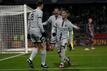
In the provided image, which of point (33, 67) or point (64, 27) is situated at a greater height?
point (64, 27)

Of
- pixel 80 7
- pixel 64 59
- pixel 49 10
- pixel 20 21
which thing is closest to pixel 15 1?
pixel 49 10

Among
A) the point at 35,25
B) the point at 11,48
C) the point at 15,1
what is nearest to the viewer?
the point at 35,25

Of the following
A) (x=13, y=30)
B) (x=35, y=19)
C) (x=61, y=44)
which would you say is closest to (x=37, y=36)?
(x=35, y=19)

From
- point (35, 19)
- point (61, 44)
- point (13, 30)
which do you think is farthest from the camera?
point (13, 30)

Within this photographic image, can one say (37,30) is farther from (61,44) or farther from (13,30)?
(13,30)

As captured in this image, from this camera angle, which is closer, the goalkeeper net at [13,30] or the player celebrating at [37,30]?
the player celebrating at [37,30]

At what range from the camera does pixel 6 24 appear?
25969 mm

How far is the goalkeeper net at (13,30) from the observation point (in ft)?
84.3

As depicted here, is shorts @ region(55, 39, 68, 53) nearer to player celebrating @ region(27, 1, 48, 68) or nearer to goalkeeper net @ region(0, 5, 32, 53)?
player celebrating @ region(27, 1, 48, 68)

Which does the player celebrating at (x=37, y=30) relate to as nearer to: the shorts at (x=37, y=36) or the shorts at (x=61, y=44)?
the shorts at (x=37, y=36)

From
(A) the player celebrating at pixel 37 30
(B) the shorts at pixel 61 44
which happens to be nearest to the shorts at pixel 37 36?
(A) the player celebrating at pixel 37 30

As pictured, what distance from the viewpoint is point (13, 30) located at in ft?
84.9

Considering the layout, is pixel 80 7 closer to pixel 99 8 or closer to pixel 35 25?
pixel 99 8

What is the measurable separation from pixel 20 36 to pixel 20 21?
0.83 meters
